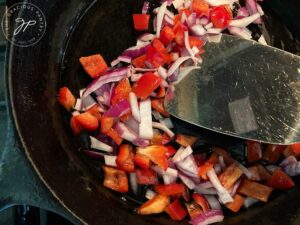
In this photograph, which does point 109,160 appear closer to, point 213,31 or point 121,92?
point 121,92

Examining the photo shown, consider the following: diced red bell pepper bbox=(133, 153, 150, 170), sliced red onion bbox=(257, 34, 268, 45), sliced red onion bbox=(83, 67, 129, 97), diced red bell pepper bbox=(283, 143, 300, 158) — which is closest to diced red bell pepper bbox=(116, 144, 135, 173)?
diced red bell pepper bbox=(133, 153, 150, 170)

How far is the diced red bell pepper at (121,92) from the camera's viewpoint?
4.55ft

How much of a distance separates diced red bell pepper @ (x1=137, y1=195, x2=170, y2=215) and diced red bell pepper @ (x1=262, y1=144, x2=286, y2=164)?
0.40 metres

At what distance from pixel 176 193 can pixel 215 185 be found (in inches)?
5.3

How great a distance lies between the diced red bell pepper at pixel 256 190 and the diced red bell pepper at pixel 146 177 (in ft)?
1.04

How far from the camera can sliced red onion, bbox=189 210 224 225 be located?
1.35 meters

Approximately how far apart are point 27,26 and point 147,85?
0.44m

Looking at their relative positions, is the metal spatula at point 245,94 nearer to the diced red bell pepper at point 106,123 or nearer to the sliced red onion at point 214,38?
the sliced red onion at point 214,38

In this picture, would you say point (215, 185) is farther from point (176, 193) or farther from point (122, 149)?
point (122, 149)

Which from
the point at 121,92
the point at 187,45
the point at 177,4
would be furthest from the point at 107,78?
the point at 177,4

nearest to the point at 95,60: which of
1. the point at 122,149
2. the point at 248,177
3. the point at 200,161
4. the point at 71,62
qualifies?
the point at 71,62

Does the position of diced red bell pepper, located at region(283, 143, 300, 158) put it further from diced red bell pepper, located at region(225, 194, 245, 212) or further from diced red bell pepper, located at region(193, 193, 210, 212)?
diced red bell pepper, located at region(193, 193, 210, 212)

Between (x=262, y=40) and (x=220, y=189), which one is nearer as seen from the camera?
(x=220, y=189)

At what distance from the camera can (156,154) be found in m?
1.35
